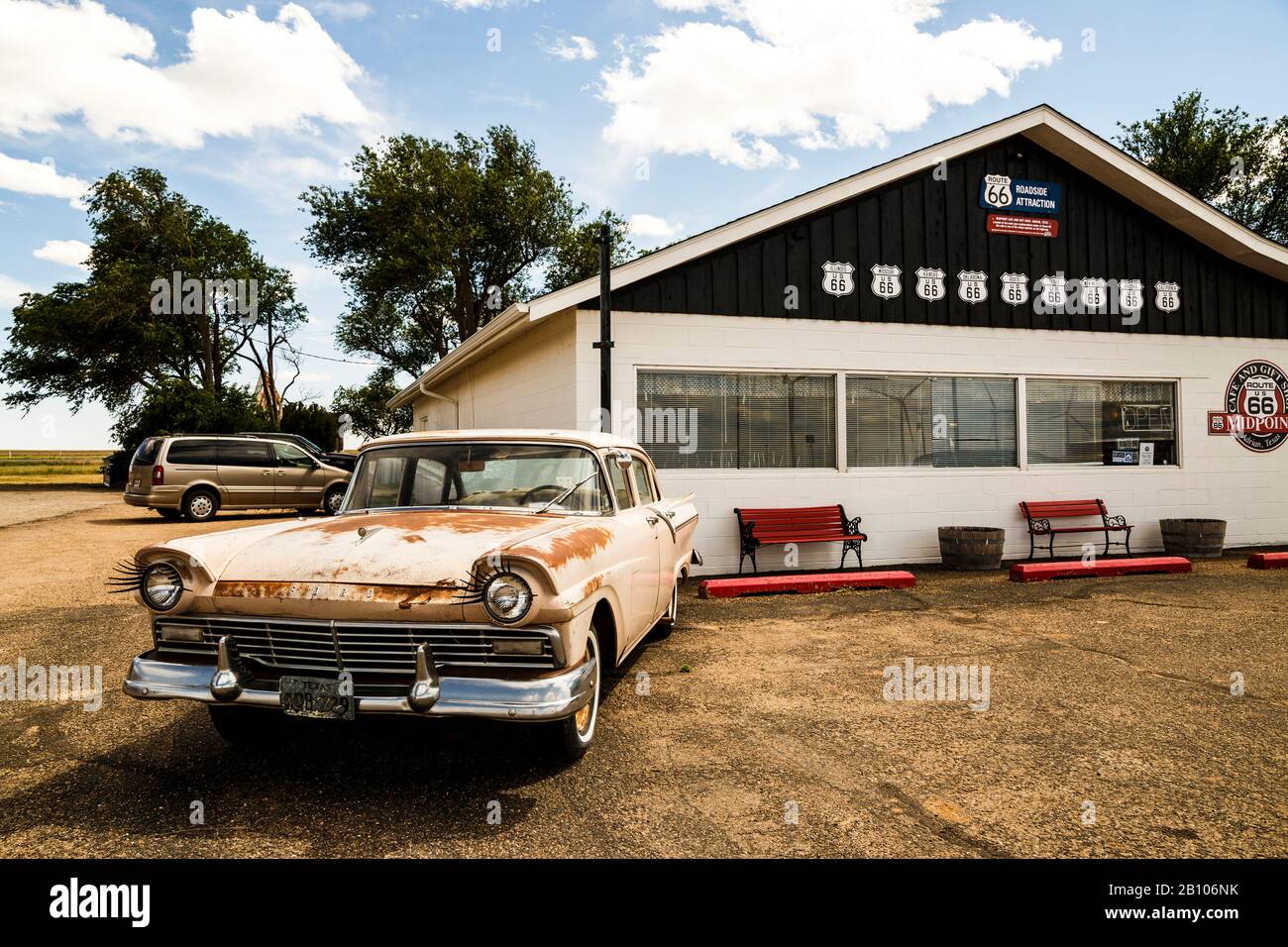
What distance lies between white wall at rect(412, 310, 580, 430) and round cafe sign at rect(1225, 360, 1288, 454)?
9858 millimetres

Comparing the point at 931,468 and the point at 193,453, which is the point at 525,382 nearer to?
the point at 931,468

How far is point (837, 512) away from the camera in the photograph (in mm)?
9922

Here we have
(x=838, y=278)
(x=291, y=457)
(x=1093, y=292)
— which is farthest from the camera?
(x=291, y=457)

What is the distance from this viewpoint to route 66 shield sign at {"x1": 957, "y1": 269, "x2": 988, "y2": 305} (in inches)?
419

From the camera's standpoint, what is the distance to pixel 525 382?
11445 millimetres

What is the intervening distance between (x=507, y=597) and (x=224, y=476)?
16.0 meters

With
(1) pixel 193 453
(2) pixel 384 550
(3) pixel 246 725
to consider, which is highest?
(1) pixel 193 453

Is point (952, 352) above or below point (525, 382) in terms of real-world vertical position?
above

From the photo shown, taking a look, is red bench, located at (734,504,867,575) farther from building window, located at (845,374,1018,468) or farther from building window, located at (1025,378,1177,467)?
building window, located at (1025,378,1177,467)

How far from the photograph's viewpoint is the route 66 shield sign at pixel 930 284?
1050cm
